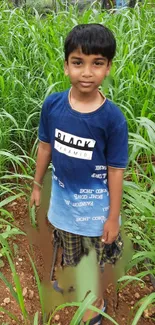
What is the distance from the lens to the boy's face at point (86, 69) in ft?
3.89

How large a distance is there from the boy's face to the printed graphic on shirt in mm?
158

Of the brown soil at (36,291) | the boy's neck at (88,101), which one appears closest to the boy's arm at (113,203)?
the boy's neck at (88,101)

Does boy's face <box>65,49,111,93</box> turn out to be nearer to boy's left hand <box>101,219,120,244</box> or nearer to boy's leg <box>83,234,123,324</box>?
boy's left hand <box>101,219,120,244</box>

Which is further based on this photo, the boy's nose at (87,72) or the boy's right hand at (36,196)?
the boy's right hand at (36,196)

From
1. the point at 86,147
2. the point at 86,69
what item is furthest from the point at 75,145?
the point at 86,69

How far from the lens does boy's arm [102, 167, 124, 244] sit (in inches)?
52.2

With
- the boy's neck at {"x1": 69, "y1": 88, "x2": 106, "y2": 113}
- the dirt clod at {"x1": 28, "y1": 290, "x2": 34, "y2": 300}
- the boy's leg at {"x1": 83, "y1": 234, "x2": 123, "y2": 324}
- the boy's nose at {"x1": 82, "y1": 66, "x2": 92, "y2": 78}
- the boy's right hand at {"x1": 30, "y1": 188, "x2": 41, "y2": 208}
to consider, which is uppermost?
the boy's nose at {"x1": 82, "y1": 66, "x2": 92, "y2": 78}

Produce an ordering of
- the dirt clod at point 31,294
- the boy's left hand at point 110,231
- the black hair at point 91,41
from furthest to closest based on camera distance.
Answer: the dirt clod at point 31,294 → the boy's left hand at point 110,231 → the black hair at point 91,41

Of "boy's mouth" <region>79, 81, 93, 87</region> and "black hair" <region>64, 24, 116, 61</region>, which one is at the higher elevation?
"black hair" <region>64, 24, 116, 61</region>

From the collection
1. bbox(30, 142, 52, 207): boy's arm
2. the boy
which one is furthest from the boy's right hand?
the boy

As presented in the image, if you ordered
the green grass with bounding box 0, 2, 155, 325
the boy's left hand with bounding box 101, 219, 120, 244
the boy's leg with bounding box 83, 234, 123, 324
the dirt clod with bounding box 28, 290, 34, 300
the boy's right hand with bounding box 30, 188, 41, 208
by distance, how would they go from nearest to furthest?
the boy's left hand with bounding box 101, 219, 120, 244
the boy's leg with bounding box 83, 234, 123, 324
the boy's right hand with bounding box 30, 188, 41, 208
the dirt clod with bounding box 28, 290, 34, 300
the green grass with bounding box 0, 2, 155, 325

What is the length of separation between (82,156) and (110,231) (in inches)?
11.6

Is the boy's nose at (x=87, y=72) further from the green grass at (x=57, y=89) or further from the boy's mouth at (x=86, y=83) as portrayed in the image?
the green grass at (x=57, y=89)

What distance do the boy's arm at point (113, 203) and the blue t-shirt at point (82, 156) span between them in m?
0.03
